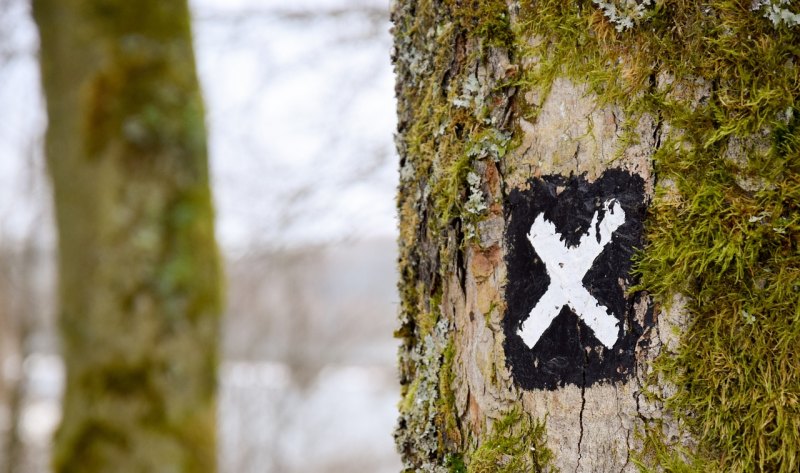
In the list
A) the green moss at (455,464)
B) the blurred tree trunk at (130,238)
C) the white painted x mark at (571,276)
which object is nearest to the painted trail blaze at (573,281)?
the white painted x mark at (571,276)

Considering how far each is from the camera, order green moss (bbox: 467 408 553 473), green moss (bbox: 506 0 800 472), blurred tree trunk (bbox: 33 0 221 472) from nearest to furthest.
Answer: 1. green moss (bbox: 506 0 800 472)
2. green moss (bbox: 467 408 553 473)
3. blurred tree trunk (bbox: 33 0 221 472)

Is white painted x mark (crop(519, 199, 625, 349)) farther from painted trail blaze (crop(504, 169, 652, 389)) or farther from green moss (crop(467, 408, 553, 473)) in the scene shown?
green moss (crop(467, 408, 553, 473))

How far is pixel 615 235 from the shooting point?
2.54 ft

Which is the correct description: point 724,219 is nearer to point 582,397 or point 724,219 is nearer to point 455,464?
point 582,397

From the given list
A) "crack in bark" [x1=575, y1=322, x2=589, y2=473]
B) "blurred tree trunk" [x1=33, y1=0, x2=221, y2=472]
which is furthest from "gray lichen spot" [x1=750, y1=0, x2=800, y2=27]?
"blurred tree trunk" [x1=33, y1=0, x2=221, y2=472]

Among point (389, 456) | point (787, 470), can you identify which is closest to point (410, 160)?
point (787, 470)

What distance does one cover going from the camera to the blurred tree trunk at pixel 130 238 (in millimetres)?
2652

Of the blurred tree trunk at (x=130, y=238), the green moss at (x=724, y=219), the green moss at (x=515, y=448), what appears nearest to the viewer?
the green moss at (x=724, y=219)

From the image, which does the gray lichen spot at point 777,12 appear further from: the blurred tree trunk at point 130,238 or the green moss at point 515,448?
the blurred tree trunk at point 130,238

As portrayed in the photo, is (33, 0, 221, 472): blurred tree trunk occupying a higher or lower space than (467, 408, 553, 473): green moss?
higher

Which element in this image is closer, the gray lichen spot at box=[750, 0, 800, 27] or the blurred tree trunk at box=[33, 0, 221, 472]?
the gray lichen spot at box=[750, 0, 800, 27]

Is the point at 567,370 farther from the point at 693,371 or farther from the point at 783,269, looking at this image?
the point at 783,269

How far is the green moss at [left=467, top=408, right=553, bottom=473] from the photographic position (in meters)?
0.82

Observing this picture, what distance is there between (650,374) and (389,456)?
9.30m
